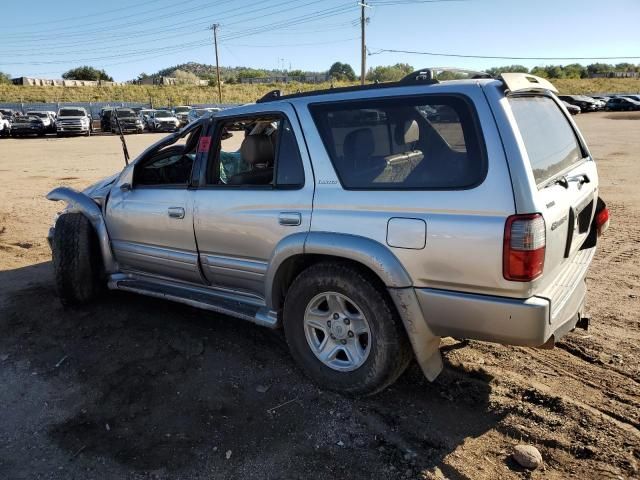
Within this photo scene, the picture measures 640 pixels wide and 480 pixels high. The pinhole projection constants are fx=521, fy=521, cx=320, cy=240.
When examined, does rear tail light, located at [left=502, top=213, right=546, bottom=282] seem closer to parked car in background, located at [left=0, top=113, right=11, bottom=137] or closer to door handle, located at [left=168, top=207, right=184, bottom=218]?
door handle, located at [left=168, top=207, right=184, bottom=218]

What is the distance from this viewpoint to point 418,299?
2939mm

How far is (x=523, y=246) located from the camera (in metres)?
2.58

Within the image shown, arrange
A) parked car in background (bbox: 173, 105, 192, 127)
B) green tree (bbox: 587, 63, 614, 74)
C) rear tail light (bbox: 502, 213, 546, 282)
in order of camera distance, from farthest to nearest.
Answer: green tree (bbox: 587, 63, 614, 74) < parked car in background (bbox: 173, 105, 192, 127) < rear tail light (bbox: 502, 213, 546, 282)

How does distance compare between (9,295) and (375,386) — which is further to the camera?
(9,295)

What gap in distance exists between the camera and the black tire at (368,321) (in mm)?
3084

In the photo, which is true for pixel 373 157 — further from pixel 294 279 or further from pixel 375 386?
pixel 375 386

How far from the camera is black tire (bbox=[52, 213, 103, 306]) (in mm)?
4668

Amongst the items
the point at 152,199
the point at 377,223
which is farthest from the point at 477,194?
the point at 152,199

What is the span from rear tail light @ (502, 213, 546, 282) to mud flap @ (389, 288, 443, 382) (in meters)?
0.55

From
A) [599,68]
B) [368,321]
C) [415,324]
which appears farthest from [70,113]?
[599,68]

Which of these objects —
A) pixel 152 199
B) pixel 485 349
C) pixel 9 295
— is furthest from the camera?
pixel 9 295

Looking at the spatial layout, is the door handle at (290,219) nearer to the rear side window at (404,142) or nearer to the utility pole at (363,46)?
the rear side window at (404,142)

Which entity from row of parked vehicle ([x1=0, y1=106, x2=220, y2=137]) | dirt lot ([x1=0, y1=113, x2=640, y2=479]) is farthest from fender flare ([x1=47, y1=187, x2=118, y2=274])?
row of parked vehicle ([x1=0, y1=106, x2=220, y2=137])

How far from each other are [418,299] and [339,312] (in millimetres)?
594
